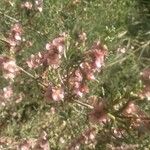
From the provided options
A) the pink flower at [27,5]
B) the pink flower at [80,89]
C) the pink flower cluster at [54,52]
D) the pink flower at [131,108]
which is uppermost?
the pink flower cluster at [54,52]

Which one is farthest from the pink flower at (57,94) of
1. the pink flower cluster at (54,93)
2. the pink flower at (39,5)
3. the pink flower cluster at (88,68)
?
the pink flower at (39,5)

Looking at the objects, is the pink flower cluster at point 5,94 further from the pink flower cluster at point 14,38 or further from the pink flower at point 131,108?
the pink flower at point 131,108

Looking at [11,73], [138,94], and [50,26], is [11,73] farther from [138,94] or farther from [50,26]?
[50,26]

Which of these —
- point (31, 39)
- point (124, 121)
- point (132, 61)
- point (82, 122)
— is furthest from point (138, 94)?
point (31, 39)

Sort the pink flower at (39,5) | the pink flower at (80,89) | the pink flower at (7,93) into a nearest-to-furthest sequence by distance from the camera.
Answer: the pink flower at (80,89), the pink flower at (7,93), the pink flower at (39,5)

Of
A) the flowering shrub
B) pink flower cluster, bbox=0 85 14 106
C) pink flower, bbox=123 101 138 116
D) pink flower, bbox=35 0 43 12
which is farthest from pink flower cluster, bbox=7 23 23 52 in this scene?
pink flower, bbox=35 0 43 12

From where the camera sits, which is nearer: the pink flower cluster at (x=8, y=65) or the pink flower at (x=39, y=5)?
the pink flower cluster at (x=8, y=65)

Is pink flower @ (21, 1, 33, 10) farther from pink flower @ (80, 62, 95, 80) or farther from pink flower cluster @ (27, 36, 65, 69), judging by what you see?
pink flower @ (80, 62, 95, 80)
